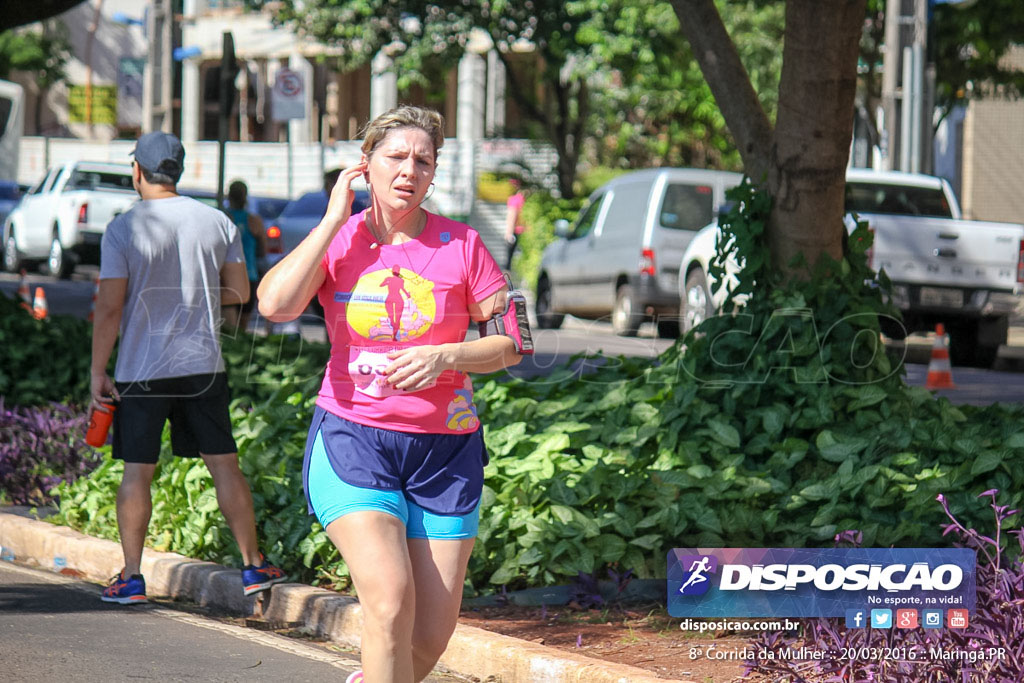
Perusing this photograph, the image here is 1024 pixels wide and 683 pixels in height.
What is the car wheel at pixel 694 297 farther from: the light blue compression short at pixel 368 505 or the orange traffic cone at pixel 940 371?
the light blue compression short at pixel 368 505

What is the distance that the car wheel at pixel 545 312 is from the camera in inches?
786

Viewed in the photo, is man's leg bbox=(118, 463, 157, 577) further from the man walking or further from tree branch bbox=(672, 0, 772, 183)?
tree branch bbox=(672, 0, 772, 183)

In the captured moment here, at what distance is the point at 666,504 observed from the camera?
5.96 m

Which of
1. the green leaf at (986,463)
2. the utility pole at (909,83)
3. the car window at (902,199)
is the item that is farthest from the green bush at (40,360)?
the utility pole at (909,83)

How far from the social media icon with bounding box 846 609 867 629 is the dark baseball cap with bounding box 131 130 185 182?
3.12 m

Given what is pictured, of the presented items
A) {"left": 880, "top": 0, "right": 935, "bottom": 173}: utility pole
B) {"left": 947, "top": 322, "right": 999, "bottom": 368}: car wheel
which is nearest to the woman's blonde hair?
{"left": 947, "top": 322, "right": 999, "bottom": 368}: car wheel

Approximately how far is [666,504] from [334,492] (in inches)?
95.5

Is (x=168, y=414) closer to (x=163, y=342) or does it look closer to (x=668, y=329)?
(x=163, y=342)

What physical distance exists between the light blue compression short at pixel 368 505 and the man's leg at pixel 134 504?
2.34 meters

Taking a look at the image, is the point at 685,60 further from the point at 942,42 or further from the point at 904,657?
the point at 904,657

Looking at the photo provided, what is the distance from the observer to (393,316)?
3844 mm

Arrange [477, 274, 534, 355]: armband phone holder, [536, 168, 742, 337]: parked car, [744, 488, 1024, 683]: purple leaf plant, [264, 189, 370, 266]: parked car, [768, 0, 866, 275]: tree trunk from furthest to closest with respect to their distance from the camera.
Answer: [264, 189, 370, 266]: parked car, [536, 168, 742, 337]: parked car, [768, 0, 866, 275]: tree trunk, [744, 488, 1024, 683]: purple leaf plant, [477, 274, 534, 355]: armband phone holder

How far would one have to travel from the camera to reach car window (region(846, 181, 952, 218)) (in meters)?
15.9

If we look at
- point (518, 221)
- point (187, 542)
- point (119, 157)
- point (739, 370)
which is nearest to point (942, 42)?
point (518, 221)
